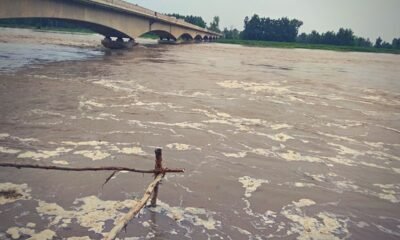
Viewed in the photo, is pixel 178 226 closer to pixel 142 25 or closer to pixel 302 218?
pixel 302 218

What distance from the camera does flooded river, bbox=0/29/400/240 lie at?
5.78 meters

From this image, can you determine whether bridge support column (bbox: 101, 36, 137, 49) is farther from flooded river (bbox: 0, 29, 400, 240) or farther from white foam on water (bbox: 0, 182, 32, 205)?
white foam on water (bbox: 0, 182, 32, 205)

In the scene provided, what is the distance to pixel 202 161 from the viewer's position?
337 inches

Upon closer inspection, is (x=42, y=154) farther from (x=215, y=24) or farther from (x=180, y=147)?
(x=215, y=24)

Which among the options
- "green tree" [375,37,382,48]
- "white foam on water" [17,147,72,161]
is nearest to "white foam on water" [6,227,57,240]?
"white foam on water" [17,147,72,161]

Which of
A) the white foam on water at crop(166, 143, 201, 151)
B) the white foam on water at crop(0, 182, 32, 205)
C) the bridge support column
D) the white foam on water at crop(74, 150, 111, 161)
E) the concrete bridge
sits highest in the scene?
the concrete bridge

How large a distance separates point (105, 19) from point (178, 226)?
31901mm

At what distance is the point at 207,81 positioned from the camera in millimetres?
21422

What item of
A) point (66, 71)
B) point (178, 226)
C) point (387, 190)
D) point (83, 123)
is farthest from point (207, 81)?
point (178, 226)

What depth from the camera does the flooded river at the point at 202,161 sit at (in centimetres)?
578

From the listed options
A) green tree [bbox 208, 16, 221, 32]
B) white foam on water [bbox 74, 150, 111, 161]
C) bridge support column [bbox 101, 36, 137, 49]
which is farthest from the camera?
green tree [bbox 208, 16, 221, 32]

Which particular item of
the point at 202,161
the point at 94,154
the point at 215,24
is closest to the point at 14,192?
the point at 94,154

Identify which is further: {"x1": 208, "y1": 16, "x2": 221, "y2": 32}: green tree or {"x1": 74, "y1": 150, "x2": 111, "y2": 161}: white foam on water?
{"x1": 208, "y1": 16, "x2": 221, "y2": 32}: green tree

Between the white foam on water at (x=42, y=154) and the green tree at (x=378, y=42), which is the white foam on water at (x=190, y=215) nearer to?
the white foam on water at (x=42, y=154)
